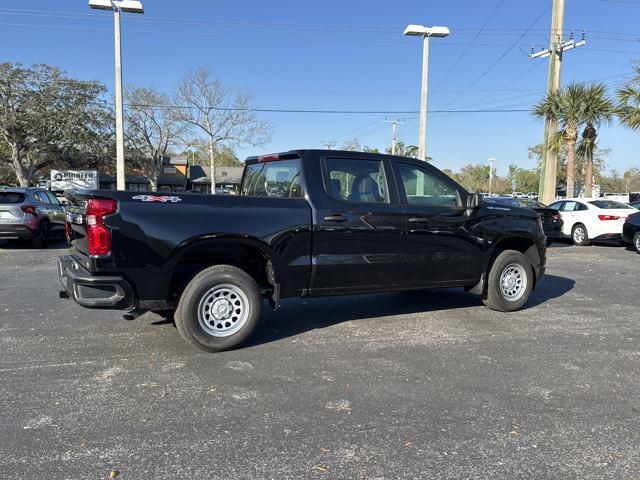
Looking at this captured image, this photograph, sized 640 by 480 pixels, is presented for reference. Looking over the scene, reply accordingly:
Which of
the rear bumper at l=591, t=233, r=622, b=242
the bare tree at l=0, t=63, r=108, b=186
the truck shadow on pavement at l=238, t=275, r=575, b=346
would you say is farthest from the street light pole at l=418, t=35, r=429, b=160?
the bare tree at l=0, t=63, r=108, b=186

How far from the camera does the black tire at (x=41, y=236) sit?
12.4 meters

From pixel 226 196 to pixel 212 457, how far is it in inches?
95.8

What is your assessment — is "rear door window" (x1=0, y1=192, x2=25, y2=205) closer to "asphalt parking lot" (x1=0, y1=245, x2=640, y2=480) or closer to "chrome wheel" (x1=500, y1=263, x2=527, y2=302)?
"asphalt parking lot" (x1=0, y1=245, x2=640, y2=480)

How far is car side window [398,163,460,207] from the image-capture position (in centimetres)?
569

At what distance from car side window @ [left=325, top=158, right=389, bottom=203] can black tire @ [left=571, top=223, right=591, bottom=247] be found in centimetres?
1173

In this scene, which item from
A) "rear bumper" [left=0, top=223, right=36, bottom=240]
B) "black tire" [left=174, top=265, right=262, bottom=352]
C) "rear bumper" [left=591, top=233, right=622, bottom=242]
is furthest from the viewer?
"rear bumper" [left=591, top=233, right=622, bottom=242]

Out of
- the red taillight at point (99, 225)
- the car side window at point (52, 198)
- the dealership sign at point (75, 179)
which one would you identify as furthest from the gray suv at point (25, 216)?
the dealership sign at point (75, 179)

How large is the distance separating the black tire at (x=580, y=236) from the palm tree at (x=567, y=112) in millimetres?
5425

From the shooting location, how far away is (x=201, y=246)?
466 cm

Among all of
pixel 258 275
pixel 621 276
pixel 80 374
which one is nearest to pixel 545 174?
pixel 621 276

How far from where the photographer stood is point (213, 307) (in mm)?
4770

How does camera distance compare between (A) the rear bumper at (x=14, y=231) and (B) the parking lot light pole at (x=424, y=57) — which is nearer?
(A) the rear bumper at (x=14, y=231)

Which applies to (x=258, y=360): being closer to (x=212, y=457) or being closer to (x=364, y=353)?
(x=364, y=353)

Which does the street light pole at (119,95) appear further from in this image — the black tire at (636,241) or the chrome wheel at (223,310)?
the black tire at (636,241)
